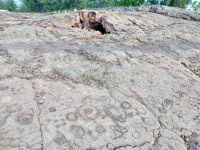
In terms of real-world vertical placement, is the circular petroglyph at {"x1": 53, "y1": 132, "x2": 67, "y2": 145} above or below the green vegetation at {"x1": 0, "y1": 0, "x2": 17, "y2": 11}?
above

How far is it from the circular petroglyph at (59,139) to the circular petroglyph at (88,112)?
20cm

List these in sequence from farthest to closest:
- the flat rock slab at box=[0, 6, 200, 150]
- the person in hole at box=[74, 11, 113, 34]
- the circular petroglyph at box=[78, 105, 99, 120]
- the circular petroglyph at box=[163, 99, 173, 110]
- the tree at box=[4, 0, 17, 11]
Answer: the tree at box=[4, 0, 17, 11], the person in hole at box=[74, 11, 113, 34], the circular petroglyph at box=[163, 99, 173, 110], the circular petroglyph at box=[78, 105, 99, 120], the flat rock slab at box=[0, 6, 200, 150]

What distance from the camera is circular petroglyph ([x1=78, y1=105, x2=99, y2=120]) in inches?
49.2

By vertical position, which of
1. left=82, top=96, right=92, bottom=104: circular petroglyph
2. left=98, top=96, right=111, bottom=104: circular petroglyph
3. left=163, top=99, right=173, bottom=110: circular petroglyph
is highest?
left=82, top=96, right=92, bottom=104: circular petroglyph

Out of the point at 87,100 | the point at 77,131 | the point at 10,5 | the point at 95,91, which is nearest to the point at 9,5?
the point at 10,5

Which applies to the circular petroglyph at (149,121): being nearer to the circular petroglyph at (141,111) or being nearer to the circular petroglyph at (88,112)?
the circular petroglyph at (141,111)

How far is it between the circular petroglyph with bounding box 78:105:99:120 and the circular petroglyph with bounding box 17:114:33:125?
1.05ft

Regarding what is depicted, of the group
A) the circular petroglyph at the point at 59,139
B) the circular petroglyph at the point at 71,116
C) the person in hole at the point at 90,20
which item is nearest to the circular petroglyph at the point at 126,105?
the circular petroglyph at the point at 71,116

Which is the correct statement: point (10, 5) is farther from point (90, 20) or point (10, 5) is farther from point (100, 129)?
point (100, 129)

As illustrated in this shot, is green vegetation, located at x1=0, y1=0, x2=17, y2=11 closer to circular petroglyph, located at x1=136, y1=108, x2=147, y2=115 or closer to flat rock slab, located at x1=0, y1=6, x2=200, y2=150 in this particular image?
flat rock slab, located at x1=0, y1=6, x2=200, y2=150

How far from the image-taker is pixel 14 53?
200cm

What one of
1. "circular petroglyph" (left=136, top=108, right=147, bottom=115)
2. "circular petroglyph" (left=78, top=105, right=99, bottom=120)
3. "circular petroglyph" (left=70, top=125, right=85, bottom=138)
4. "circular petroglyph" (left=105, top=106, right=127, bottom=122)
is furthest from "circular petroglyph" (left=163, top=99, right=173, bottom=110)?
"circular petroglyph" (left=70, top=125, right=85, bottom=138)

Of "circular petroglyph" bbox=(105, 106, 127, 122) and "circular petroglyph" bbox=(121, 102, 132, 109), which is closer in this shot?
"circular petroglyph" bbox=(105, 106, 127, 122)

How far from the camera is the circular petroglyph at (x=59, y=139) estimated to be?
1051 mm
